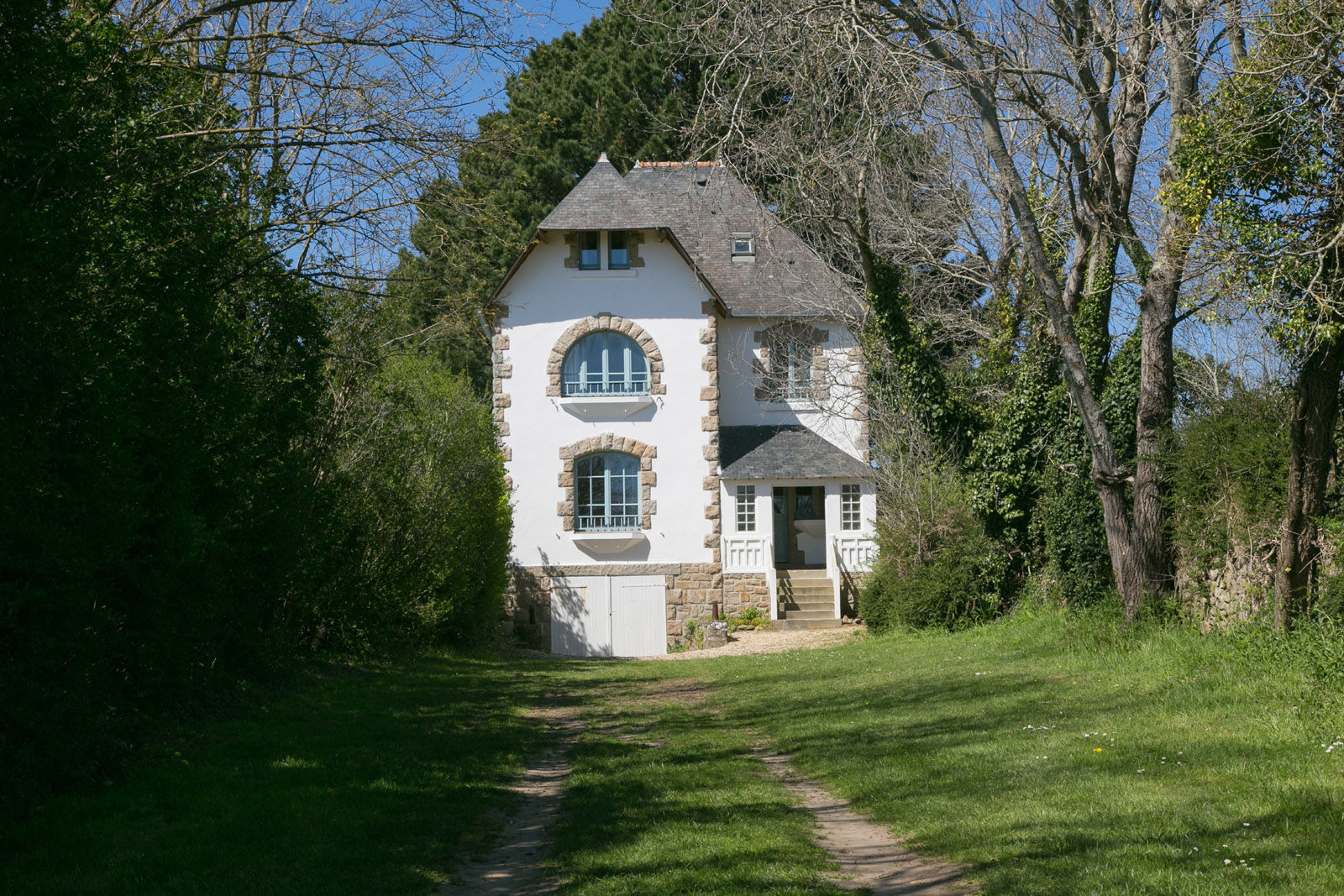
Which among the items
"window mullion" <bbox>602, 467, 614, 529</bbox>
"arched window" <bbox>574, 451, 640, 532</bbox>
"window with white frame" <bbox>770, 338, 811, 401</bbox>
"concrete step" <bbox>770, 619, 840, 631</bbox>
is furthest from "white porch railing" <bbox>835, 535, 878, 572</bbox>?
"window mullion" <bbox>602, 467, 614, 529</bbox>

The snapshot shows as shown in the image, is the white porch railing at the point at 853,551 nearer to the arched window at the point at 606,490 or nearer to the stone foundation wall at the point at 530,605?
the arched window at the point at 606,490

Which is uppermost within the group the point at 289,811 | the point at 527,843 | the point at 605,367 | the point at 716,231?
the point at 716,231

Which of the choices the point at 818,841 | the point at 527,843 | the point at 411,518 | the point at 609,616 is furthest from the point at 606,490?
the point at 818,841

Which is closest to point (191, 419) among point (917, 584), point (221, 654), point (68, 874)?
point (221, 654)

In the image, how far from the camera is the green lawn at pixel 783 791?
5332 mm

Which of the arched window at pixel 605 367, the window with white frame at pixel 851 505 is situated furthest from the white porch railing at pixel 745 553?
the arched window at pixel 605 367

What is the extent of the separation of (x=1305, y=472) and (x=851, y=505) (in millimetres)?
15393

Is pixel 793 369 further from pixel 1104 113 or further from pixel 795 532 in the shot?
pixel 1104 113

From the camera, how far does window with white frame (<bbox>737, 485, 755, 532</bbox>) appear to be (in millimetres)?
24609

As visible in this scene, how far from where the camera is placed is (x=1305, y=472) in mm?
9312

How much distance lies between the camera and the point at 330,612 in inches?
546

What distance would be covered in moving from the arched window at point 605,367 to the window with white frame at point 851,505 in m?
5.01

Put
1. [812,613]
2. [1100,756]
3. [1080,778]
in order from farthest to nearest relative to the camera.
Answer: [812,613] → [1100,756] → [1080,778]

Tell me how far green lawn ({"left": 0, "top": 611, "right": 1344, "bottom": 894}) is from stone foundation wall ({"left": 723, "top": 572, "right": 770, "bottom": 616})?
38.9 feet
